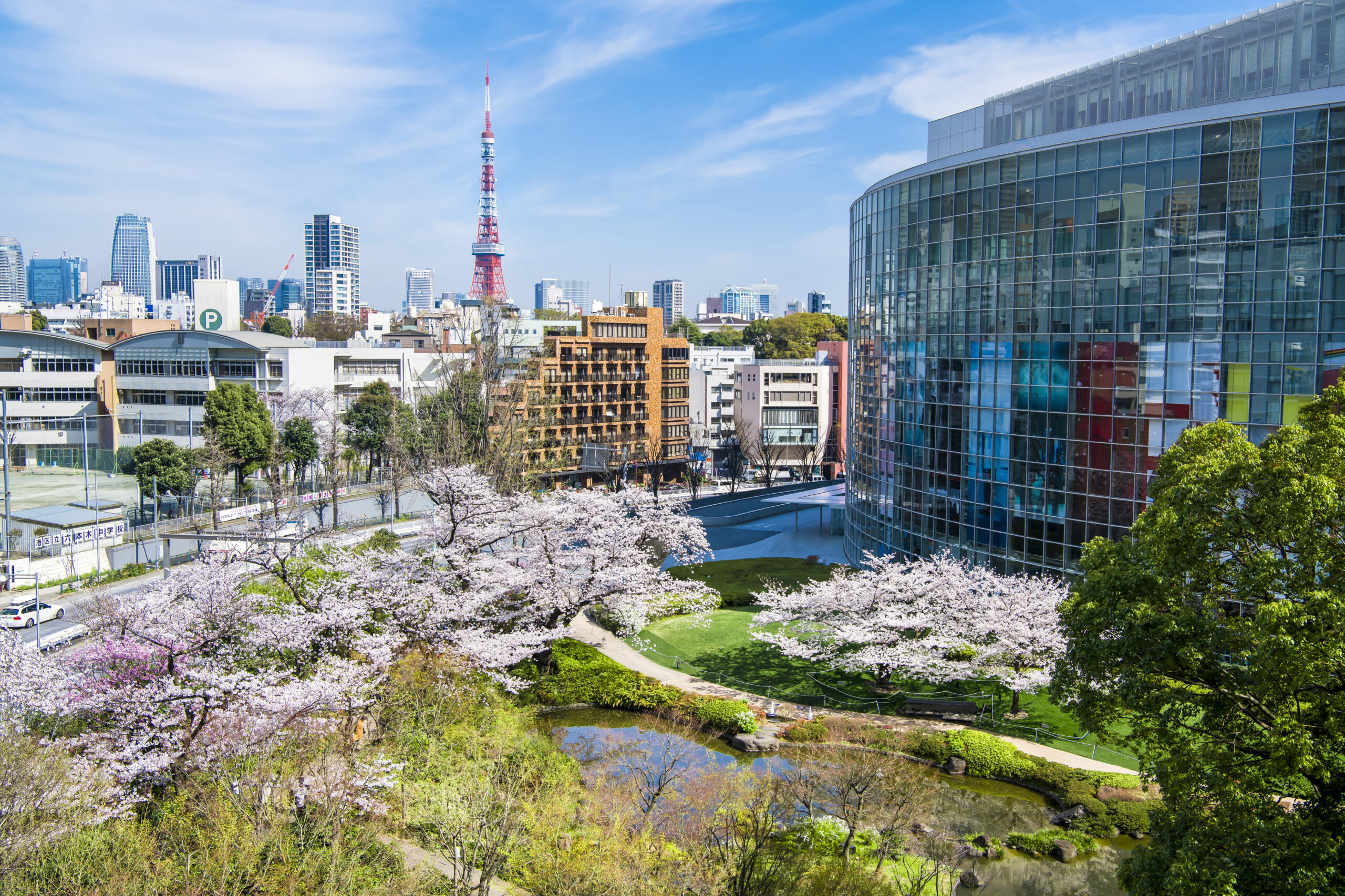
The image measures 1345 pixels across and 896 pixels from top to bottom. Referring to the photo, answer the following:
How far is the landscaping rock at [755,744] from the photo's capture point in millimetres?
24031

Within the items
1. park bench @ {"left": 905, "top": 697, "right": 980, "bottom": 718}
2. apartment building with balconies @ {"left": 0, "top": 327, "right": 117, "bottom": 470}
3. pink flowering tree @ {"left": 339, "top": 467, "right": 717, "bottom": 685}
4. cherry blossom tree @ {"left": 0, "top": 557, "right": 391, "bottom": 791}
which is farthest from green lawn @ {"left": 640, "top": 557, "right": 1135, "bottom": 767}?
apartment building with balconies @ {"left": 0, "top": 327, "right": 117, "bottom": 470}

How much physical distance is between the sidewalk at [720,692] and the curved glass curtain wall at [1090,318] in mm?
7690

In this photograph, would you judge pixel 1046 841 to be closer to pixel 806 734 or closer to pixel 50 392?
pixel 806 734

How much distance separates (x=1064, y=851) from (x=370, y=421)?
52.8 metres

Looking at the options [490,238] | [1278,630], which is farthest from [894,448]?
[490,238]

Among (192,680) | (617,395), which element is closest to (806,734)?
(192,680)

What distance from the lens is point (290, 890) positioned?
→ 13.0m

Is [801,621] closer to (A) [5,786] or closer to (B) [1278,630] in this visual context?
(B) [1278,630]

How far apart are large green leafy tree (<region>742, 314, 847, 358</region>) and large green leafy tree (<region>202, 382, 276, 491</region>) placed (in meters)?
64.8

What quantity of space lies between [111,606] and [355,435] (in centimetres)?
4256

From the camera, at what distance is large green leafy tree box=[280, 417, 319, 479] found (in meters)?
55.9

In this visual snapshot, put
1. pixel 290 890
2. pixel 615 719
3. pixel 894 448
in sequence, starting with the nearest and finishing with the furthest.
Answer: pixel 290 890
pixel 615 719
pixel 894 448

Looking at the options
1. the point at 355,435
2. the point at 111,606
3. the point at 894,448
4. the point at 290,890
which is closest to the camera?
the point at 290,890

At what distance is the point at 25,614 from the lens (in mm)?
33094
